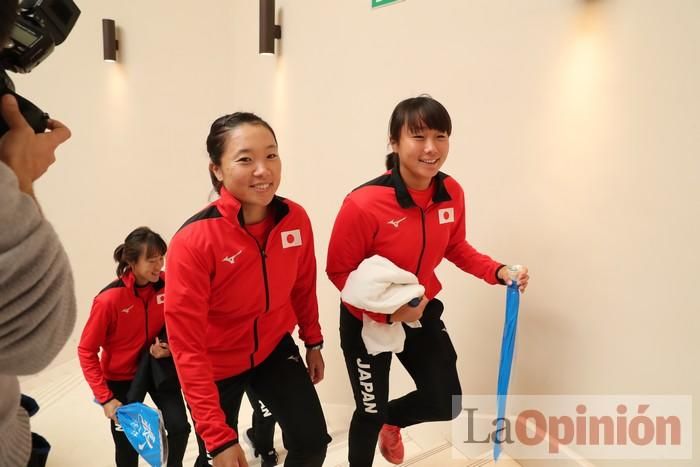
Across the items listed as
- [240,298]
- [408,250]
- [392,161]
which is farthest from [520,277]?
[240,298]

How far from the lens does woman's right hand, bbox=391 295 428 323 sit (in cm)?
152

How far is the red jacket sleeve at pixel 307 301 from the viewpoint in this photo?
169 centimetres

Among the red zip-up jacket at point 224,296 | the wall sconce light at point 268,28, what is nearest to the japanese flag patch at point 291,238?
the red zip-up jacket at point 224,296

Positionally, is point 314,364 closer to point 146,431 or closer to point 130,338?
point 146,431

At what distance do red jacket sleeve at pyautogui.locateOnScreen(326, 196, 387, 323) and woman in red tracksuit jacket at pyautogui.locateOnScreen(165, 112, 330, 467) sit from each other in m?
0.10

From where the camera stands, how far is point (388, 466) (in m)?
1.97

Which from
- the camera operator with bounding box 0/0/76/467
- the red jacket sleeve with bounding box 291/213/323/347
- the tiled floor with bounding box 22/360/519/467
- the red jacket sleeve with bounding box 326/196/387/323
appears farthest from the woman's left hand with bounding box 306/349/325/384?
the camera operator with bounding box 0/0/76/467

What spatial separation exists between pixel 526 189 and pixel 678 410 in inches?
32.6

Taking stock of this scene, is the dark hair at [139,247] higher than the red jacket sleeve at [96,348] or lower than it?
higher

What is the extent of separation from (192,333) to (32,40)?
84 cm

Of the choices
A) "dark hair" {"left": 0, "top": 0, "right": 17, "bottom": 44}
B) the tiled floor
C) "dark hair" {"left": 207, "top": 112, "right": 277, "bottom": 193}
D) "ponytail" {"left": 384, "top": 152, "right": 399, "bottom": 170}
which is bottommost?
the tiled floor

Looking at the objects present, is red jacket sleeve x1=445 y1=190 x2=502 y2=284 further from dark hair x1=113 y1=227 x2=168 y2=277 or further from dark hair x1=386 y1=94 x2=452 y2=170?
dark hair x1=113 y1=227 x2=168 y2=277

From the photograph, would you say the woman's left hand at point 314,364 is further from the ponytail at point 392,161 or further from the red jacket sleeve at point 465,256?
the ponytail at point 392,161

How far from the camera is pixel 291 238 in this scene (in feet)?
5.03
